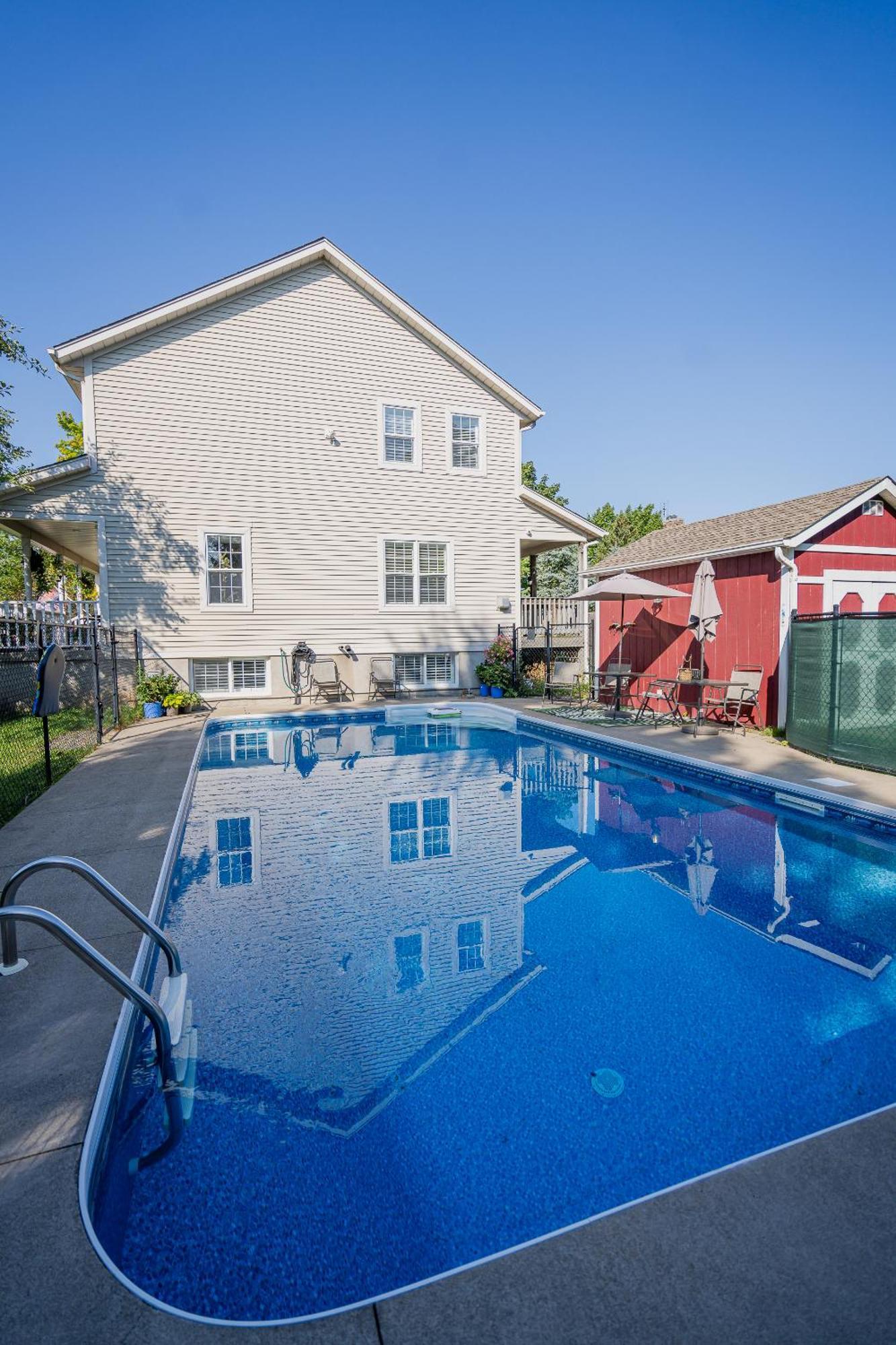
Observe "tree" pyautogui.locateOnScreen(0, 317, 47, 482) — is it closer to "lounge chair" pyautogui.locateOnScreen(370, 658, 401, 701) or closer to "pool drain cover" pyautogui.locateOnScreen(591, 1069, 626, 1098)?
"lounge chair" pyautogui.locateOnScreen(370, 658, 401, 701)

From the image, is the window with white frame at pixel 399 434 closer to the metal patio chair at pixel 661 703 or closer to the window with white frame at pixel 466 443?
the window with white frame at pixel 466 443

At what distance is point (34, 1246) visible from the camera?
1770 millimetres

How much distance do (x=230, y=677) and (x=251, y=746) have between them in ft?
13.8

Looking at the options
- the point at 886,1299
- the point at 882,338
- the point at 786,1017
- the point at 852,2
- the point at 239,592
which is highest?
the point at 852,2

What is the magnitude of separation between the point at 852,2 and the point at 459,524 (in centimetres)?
1049

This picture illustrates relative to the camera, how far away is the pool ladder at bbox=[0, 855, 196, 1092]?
2.32 meters

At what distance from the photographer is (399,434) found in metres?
15.8

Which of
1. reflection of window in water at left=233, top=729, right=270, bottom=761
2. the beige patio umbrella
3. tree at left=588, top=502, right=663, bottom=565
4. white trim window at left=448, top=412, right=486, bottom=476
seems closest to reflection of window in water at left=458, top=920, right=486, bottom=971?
reflection of window in water at left=233, top=729, right=270, bottom=761

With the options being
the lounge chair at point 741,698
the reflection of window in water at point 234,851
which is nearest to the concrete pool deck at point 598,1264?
the reflection of window in water at point 234,851

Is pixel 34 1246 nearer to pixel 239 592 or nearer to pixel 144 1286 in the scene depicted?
pixel 144 1286

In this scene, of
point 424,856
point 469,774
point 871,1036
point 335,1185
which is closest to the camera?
point 335,1185

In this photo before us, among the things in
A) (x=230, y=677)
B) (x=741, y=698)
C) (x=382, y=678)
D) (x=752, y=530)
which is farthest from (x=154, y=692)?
A: (x=752, y=530)

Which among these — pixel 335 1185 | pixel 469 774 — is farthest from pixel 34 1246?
pixel 469 774

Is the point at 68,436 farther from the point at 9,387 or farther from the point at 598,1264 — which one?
the point at 598,1264
